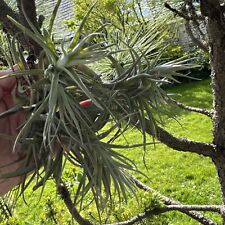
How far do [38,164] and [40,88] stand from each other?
0.16 feet

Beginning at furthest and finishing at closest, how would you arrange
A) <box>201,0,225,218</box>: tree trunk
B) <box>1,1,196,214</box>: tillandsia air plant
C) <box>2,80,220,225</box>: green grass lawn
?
<box>2,80,220,225</box>: green grass lawn → <box>201,0,225,218</box>: tree trunk → <box>1,1,196,214</box>: tillandsia air plant

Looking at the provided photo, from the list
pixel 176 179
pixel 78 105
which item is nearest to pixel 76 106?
pixel 78 105

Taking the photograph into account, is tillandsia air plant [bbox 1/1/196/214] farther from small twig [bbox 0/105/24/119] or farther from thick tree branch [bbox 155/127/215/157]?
thick tree branch [bbox 155/127/215/157]

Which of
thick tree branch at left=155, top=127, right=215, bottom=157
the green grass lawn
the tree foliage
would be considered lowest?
the green grass lawn

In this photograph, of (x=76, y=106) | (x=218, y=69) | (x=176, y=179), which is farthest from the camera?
(x=176, y=179)

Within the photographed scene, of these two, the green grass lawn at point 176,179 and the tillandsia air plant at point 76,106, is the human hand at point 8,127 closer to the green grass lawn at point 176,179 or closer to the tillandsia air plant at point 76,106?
the tillandsia air plant at point 76,106

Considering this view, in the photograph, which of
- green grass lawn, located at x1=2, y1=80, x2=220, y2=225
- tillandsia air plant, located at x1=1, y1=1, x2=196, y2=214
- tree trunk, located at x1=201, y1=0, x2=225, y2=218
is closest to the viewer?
tillandsia air plant, located at x1=1, y1=1, x2=196, y2=214

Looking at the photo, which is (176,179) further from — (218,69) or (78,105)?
(78,105)

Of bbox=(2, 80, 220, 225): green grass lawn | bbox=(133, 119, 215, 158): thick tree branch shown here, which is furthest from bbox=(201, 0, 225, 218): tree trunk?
bbox=(2, 80, 220, 225): green grass lawn

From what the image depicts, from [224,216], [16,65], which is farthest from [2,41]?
[224,216]

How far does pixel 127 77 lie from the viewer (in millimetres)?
332

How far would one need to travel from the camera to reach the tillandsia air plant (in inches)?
10.9

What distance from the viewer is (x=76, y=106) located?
29 cm

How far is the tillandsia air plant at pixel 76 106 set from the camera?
10.9 inches
